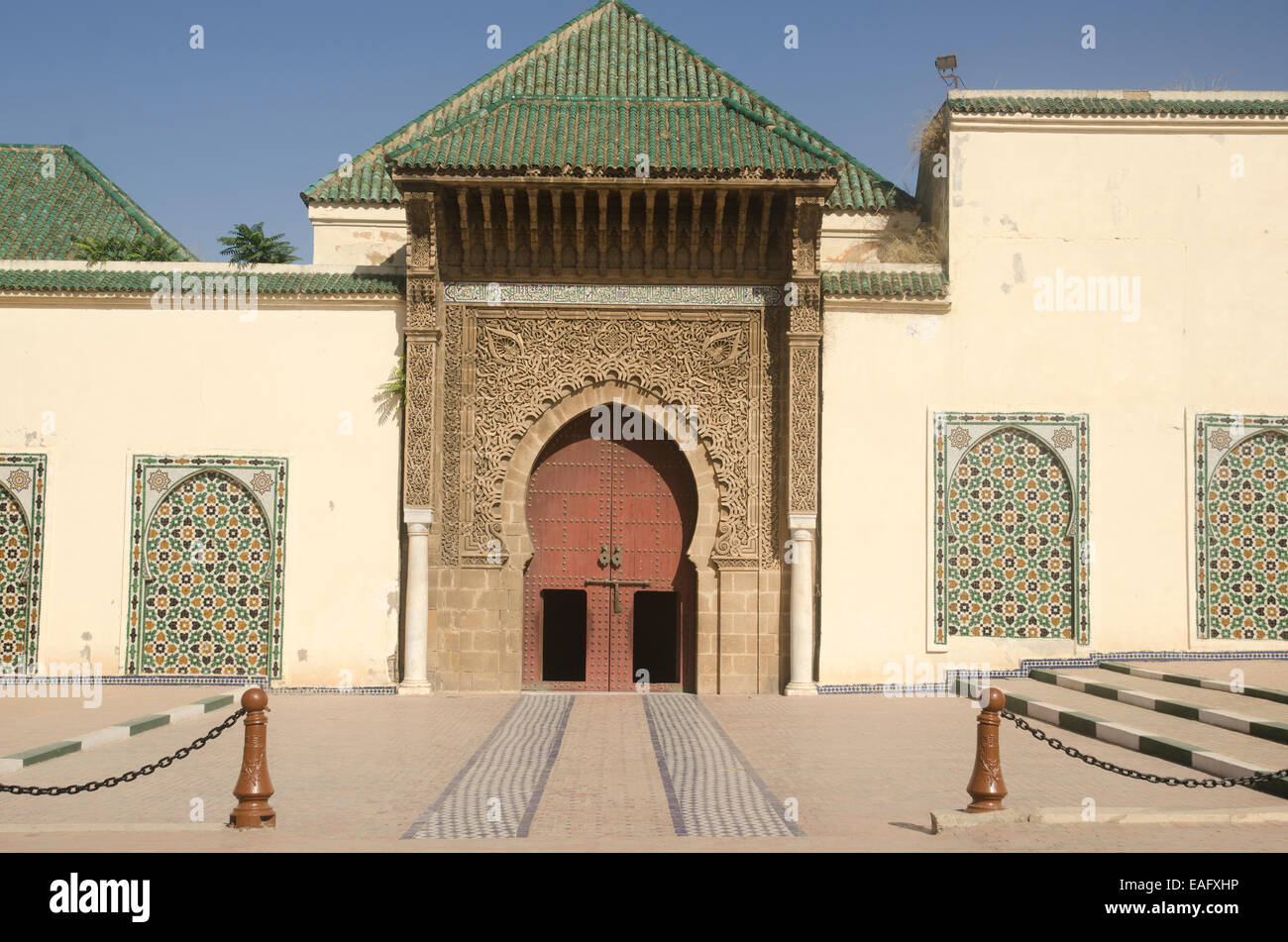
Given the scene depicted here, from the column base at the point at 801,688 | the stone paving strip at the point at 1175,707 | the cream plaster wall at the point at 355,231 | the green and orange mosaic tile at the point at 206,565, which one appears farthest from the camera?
the cream plaster wall at the point at 355,231

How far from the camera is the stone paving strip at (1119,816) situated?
5.06 meters

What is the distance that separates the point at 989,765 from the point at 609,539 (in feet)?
19.8

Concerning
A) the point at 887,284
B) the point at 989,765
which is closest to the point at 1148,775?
the point at 989,765

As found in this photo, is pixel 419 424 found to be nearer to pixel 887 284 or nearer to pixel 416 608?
pixel 416 608

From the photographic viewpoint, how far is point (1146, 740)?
23.4 feet

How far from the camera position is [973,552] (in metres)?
10.6

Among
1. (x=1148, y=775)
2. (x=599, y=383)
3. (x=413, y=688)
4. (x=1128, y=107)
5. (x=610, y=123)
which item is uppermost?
(x=1128, y=107)

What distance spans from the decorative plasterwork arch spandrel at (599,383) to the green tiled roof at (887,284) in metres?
0.77

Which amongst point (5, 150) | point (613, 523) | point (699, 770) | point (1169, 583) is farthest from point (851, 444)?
point (5, 150)

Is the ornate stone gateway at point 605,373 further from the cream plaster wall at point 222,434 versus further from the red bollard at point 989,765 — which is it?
the red bollard at point 989,765

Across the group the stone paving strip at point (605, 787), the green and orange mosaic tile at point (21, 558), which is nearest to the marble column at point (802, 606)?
the stone paving strip at point (605, 787)

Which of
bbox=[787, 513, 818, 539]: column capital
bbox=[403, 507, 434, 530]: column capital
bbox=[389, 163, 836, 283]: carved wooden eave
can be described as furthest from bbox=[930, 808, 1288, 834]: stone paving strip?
bbox=[389, 163, 836, 283]: carved wooden eave

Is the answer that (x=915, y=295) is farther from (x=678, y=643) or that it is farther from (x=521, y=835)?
(x=521, y=835)

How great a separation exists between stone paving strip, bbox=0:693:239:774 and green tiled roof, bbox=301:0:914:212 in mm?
4707
